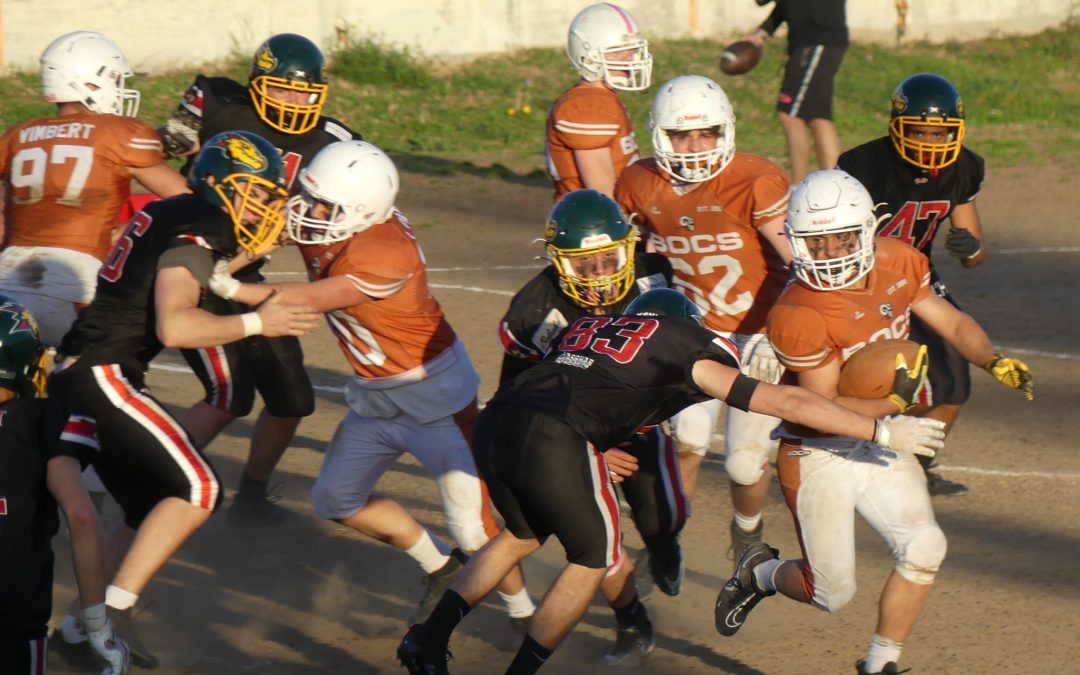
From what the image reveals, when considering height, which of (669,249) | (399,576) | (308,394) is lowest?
(399,576)

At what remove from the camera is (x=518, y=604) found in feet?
18.9

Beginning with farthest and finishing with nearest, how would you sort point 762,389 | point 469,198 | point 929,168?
point 469,198
point 929,168
point 762,389

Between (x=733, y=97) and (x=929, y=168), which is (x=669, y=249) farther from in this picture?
(x=733, y=97)

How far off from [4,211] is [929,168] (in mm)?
4081

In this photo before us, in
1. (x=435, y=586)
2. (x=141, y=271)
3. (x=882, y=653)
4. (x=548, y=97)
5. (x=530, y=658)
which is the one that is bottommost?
(x=548, y=97)

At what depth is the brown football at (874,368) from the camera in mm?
5074

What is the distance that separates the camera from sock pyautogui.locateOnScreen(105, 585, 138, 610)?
5.26 m

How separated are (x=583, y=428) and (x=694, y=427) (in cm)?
139

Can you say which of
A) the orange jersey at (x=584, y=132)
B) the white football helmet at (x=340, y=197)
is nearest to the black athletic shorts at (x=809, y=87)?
the orange jersey at (x=584, y=132)

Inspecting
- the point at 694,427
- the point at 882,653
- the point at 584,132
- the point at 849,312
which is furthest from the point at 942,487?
the point at 584,132

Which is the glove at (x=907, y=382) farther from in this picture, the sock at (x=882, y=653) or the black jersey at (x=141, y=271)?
the black jersey at (x=141, y=271)

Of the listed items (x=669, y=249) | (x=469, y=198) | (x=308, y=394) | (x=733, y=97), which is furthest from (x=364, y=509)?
(x=733, y=97)

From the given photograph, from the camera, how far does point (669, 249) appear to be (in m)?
6.50

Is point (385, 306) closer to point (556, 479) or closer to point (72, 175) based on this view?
point (556, 479)
